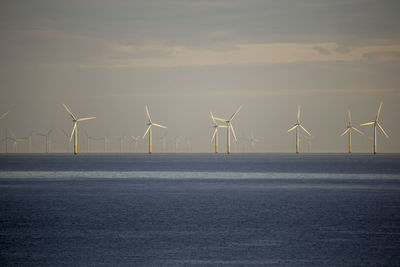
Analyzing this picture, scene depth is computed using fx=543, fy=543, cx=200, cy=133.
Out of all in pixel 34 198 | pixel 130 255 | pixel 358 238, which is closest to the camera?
pixel 130 255

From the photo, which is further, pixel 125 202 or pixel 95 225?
pixel 125 202

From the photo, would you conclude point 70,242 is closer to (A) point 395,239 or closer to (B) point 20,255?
(B) point 20,255

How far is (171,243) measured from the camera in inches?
907

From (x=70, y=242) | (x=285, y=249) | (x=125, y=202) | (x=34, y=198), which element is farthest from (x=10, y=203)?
(x=285, y=249)

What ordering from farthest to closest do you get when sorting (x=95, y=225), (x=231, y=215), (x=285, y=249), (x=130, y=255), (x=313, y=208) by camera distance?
(x=313, y=208) < (x=231, y=215) < (x=95, y=225) < (x=285, y=249) < (x=130, y=255)

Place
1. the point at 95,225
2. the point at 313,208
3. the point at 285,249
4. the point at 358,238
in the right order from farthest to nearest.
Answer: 1. the point at 313,208
2. the point at 95,225
3. the point at 358,238
4. the point at 285,249

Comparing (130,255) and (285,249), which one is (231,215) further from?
(130,255)

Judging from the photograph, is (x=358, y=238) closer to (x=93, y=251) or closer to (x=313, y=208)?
(x=93, y=251)

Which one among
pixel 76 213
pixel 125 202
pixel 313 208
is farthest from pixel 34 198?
pixel 313 208

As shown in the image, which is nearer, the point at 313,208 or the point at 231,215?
A: the point at 231,215

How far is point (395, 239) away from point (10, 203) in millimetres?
30348

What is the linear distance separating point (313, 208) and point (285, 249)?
1817cm

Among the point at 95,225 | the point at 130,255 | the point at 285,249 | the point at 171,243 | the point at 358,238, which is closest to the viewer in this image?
the point at 130,255

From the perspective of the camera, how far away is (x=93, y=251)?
21016 mm
